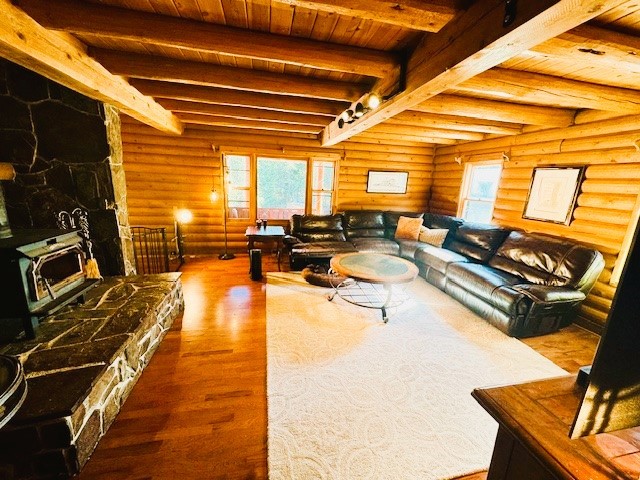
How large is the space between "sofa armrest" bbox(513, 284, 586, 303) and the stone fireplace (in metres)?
3.74

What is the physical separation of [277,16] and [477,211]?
5160 mm

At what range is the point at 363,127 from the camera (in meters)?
3.19

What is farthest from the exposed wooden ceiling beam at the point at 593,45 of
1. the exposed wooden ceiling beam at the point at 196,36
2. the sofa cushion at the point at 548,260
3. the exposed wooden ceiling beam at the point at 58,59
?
the exposed wooden ceiling beam at the point at 58,59

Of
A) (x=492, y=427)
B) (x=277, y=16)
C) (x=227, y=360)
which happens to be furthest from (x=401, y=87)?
(x=227, y=360)

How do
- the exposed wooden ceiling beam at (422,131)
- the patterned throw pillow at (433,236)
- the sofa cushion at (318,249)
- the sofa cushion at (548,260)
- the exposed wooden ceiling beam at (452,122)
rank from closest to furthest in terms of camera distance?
the sofa cushion at (548,260), the exposed wooden ceiling beam at (452,122), the exposed wooden ceiling beam at (422,131), the sofa cushion at (318,249), the patterned throw pillow at (433,236)

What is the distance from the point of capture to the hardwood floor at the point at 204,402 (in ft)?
4.94

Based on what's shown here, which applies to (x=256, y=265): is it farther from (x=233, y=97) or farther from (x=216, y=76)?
(x=216, y=76)

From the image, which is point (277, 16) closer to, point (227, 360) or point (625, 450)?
point (625, 450)

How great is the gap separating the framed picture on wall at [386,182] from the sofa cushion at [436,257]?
1.84 meters

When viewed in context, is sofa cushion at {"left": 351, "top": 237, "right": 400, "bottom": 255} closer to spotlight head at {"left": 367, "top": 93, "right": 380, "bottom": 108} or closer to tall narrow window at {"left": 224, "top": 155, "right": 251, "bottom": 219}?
tall narrow window at {"left": 224, "top": 155, "right": 251, "bottom": 219}

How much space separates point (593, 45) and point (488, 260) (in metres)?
3.01

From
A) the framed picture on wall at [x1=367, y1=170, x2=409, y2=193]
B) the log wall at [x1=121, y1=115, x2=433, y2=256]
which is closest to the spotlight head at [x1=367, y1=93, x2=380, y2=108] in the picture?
the log wall at [x1=121, y1=115, x2=433, y2=256]

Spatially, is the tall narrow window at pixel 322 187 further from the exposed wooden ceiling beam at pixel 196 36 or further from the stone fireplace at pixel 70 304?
the exposed wooden ceiling beam at pixel 196 36

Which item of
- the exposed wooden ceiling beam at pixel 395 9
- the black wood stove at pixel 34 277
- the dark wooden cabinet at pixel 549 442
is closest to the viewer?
the dark wooden cabinet at pixel 549 442
